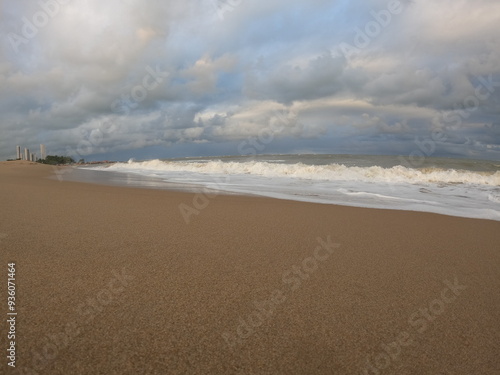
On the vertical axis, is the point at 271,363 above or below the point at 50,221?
below

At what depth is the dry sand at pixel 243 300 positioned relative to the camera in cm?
160

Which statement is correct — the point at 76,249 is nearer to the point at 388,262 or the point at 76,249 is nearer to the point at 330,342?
the point at 330,342

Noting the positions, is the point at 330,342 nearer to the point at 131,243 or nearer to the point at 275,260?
the point at 275,260

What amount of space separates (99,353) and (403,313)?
1.90 m

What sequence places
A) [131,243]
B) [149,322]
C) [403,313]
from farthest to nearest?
[131,243]
[403,313]
[149,322]

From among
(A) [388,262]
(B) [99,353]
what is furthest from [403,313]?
(B) [99,353]

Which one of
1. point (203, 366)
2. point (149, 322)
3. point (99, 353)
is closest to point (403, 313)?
point (203, 366)

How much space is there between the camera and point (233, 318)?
77.0 inches

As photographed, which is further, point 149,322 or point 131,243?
point 131,243

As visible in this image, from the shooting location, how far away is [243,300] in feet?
7.20

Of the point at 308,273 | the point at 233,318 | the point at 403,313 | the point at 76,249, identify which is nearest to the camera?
the point at 233,318

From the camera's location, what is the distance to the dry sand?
160 cm

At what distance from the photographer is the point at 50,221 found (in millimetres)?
4012

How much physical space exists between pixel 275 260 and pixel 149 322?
58.6 inches
